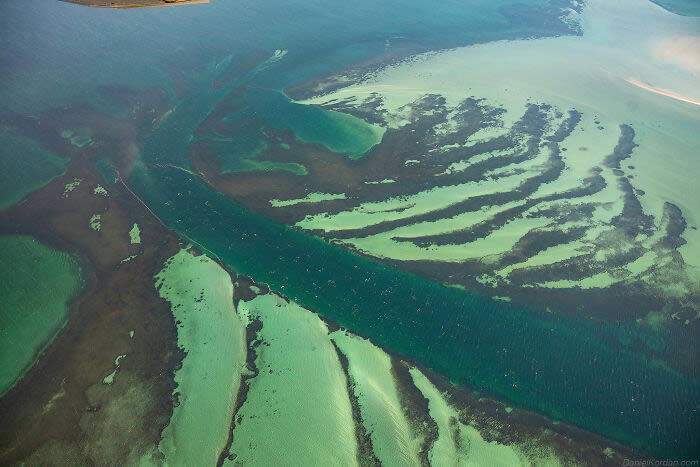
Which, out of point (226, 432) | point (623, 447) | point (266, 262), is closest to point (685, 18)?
point (623, 447)

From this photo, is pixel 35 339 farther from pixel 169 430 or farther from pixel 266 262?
pixel 266 262

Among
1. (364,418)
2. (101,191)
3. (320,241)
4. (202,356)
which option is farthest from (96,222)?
(364,418)

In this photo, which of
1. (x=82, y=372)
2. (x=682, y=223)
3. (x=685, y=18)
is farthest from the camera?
(x=685, y=18)

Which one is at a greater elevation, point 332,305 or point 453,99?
point 453,99

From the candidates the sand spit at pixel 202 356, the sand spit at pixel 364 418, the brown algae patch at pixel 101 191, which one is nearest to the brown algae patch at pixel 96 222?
the brown algae patch at pixel 101 191

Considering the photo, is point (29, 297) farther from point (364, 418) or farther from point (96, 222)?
point (364, 418)

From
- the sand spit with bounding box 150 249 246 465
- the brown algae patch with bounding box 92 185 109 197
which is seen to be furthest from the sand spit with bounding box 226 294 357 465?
the brown algae patch with bounding box 92 185 109 197
